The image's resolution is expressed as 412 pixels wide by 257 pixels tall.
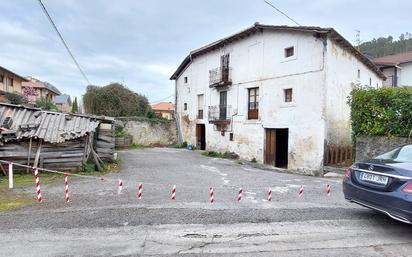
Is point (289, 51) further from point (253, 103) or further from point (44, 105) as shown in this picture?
point (44, 105)

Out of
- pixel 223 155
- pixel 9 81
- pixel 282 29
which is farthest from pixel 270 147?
pixel 9 81

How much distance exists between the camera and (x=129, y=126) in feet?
83.1

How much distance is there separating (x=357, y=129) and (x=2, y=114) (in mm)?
14094

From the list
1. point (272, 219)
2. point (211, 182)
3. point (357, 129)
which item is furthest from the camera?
point (357, 129)

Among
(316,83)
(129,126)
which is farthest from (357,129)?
(129,126)

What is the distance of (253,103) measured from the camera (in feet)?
61.8

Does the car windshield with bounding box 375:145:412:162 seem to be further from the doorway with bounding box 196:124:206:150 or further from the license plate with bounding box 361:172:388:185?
the doorway with bounding box 196:124:206:150

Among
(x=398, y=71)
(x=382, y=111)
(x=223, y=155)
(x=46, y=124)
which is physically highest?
(x=398, y=71)

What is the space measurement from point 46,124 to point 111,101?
16033mm

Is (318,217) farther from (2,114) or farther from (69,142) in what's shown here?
(2,114)

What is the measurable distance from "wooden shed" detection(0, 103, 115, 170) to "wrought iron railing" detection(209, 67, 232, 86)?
10303 mm

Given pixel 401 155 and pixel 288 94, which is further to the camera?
A: pixel 288 94

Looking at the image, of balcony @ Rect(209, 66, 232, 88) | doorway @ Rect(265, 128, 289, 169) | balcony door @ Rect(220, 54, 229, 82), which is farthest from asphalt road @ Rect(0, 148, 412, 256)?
balcony door @ Rect(220, 54, 229, 82)

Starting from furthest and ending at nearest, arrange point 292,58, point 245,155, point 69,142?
point 245,155 → point 292,58 → point 69,142
